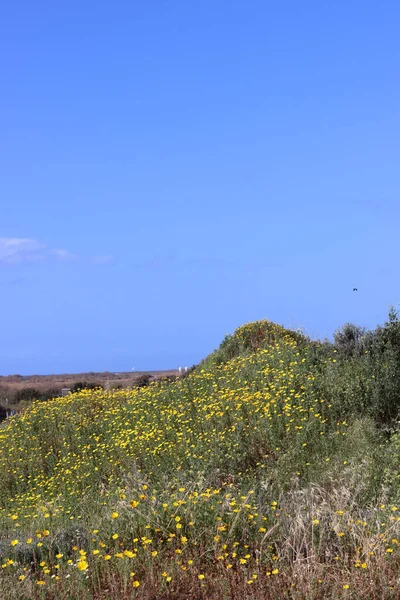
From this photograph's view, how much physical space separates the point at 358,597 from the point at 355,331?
1157 centimetres

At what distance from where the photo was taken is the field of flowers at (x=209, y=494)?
18.4ft

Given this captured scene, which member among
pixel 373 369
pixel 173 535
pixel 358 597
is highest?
pixel 373 369

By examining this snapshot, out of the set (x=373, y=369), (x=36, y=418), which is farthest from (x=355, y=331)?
(x=36, y=418)

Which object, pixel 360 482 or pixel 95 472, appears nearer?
pixel 360 482

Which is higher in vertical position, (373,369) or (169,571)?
(373,369)

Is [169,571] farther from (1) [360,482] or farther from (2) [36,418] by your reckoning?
(2) [36,418]

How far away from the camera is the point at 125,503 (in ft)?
22.6

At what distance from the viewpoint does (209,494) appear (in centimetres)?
679

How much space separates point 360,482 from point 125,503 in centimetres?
296

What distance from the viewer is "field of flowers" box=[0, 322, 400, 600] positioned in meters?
5.62

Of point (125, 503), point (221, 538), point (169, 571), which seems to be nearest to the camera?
point (169, 571)

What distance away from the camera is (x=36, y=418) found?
1752cm

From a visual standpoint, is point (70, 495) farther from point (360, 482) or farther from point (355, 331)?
point (355, 331)

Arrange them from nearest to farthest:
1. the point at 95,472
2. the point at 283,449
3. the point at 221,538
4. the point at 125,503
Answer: the point at 221,538
the point at 125,503
the point at 283,449
the point at 95,472
